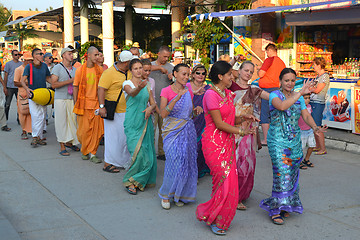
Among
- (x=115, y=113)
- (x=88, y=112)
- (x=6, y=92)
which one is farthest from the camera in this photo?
(x=6, y=92)

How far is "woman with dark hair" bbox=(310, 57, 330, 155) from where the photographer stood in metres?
7.89

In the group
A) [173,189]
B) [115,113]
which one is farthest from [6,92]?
[173,189]

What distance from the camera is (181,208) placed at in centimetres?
548

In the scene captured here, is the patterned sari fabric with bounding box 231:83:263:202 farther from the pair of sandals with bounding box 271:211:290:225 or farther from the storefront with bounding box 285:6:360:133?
the storefront with bounding box 285:6:360:133

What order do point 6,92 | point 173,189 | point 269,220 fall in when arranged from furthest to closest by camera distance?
point 6,92 < point 173,189 < point 269,220

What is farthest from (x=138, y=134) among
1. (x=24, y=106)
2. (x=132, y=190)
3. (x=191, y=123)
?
(x=24, y=106)

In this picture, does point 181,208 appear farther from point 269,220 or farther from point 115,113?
point 115,113

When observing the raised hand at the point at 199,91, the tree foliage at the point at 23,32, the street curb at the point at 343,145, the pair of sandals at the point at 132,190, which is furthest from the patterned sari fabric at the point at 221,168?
the tree foliage at the point at 23,32

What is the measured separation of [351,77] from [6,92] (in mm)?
7938

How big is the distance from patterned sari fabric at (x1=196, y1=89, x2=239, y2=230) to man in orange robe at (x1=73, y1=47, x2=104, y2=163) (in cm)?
358

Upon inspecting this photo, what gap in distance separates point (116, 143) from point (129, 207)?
1.75m

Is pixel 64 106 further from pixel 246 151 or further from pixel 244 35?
pixel 244 35

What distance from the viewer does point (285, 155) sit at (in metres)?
4.82

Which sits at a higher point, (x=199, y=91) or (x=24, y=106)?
(x=199, y=91)
